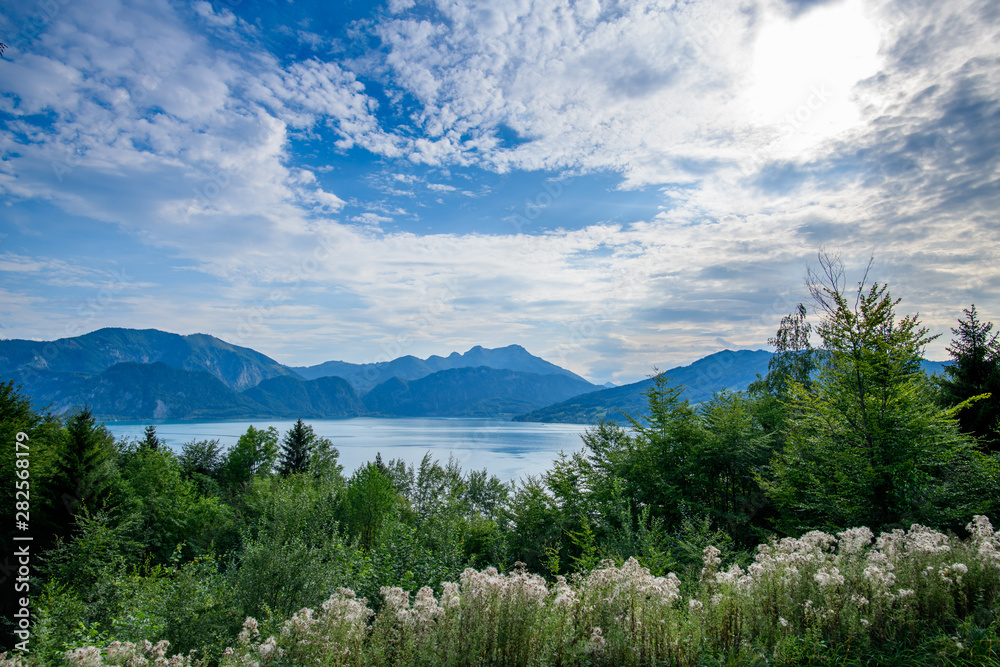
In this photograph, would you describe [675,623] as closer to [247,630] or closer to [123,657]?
[247,630]

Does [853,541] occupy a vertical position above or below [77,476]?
above

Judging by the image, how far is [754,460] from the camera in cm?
1202

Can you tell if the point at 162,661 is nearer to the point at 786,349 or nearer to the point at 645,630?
the point at 645,630

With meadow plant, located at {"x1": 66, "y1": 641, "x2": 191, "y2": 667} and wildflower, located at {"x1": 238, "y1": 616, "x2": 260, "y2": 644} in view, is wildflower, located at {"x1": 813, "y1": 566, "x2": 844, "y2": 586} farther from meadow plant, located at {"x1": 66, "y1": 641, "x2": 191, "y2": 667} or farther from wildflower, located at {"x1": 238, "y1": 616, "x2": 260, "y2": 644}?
meadow plant, located at {"x1": 66, "y1": 641, "x2": 191, "y2": 667}

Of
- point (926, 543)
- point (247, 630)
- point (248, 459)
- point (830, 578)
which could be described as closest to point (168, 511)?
point (248, 459)

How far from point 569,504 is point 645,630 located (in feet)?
35.2

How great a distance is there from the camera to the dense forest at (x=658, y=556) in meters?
3.44

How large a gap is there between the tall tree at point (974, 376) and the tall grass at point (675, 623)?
1755cm

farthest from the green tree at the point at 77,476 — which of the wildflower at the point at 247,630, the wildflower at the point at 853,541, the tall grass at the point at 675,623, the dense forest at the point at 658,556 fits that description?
the wildflower at the point at 853,541

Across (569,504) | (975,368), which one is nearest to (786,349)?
(975,368)

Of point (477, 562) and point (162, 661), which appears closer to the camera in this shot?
point (162, 661)

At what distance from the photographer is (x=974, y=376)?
17156 millimetres

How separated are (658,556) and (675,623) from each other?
4.46 m

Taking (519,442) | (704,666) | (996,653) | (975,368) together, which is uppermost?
(975,368)
